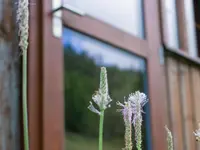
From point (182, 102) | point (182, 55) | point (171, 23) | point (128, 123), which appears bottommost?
point (128, 123)

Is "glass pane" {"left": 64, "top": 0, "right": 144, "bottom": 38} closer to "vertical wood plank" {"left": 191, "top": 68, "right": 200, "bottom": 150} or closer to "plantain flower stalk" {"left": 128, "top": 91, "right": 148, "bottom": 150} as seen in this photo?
"vertical wood plank" {"left": 191, "top": 68, "right": 200, "bottom": 150}

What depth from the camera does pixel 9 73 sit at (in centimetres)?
184

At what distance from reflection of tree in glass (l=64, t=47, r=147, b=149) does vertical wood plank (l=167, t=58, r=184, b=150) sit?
49 cm

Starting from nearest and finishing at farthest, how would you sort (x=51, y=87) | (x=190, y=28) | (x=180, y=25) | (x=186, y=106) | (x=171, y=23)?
(x=51, y=87) → (x=186, y=106) → (x=171, y=23) → (x=180, y=25) → (x=190, y=28)

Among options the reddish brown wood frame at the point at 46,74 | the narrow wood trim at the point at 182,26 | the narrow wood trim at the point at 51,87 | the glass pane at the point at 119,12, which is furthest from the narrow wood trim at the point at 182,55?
the narrow wood trim at the point at 51,87

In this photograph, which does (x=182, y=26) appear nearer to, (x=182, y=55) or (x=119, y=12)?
(x=182, y=55)

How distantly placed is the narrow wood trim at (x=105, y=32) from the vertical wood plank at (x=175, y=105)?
37cm

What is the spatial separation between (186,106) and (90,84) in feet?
3.15

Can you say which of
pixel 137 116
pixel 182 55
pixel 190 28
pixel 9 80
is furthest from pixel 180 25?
pixel 137 116

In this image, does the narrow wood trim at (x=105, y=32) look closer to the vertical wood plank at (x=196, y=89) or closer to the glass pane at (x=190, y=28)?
the vertical wood plank at (x=196, y=89)

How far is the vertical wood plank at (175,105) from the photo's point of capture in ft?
9.35

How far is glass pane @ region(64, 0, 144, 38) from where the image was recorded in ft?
7.70

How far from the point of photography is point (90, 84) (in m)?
2.26

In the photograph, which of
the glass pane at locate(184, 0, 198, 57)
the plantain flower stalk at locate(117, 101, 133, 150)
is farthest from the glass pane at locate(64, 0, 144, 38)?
the plantain flower stalk at locate(117, 101, 133, 150)
